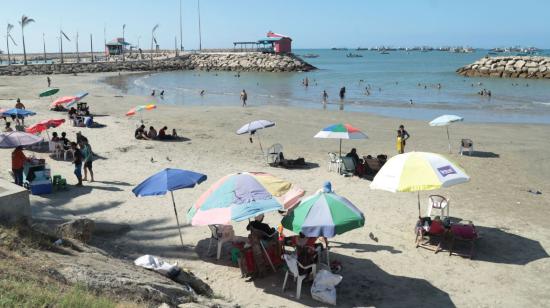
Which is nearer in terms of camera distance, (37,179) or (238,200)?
(238,200)

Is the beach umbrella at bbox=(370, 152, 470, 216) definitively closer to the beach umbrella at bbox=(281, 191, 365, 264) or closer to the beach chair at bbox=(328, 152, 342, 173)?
the beach umbrella at bbox=(281, 191, 365, 264)

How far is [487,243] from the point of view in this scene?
9766 mm

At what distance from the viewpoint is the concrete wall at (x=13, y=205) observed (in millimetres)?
7531

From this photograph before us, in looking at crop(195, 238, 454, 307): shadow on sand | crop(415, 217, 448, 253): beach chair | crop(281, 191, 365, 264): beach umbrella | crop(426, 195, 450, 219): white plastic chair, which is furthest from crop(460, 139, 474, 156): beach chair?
crop(281, 191, 365, 264): beach umbrella

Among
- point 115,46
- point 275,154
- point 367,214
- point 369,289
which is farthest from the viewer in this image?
point 115,46

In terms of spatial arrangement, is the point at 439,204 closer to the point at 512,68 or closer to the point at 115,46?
the point at 512,68

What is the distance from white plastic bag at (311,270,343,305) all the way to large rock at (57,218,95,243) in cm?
430

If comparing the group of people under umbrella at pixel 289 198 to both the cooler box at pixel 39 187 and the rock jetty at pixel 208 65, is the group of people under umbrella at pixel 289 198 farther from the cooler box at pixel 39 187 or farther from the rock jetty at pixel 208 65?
the rock jetty at pixel 208 65

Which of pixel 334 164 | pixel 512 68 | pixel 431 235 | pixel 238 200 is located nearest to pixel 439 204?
pixel 431 235

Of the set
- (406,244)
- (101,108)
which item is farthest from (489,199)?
(101,108)

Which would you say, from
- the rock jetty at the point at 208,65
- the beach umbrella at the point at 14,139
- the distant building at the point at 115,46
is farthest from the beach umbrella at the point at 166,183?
the distant building at the point at 115,46

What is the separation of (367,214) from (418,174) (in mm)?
2554

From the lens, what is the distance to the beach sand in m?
7.97

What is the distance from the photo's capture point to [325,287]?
755cm
